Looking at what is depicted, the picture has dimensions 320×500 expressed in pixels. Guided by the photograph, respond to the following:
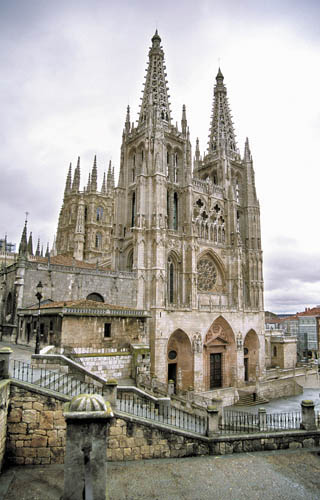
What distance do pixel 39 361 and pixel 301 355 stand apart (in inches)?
2155

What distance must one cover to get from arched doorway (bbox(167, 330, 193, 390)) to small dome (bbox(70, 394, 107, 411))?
2427cm

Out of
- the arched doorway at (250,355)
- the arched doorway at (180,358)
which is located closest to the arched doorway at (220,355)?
the arched doorway at (180,358)

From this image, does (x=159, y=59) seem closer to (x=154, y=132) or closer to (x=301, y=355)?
(x=154, y=132)

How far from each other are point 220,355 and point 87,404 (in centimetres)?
2935

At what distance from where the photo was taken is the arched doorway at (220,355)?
31.0m

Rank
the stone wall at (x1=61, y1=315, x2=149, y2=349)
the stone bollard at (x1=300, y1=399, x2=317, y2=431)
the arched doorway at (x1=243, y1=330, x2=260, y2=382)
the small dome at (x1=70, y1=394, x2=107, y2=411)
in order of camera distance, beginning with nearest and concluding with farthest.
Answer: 1. the small dome at (x1=70, y1=394, x2=107, y2=411)
2. the stone bollard at (x1=300, y1=399, x2=317, y2=431)
3. the stone wall at (x1=61, y1=315, x2=149, y2=349)
4. the arched doorway at (x1=243, y1=330, x2=260, y2=382)

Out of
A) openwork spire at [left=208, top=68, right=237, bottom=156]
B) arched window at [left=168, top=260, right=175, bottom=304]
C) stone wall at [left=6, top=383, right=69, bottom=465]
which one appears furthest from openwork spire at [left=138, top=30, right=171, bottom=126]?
stone wall at [left=6, top=383, right=69, bottom=465]

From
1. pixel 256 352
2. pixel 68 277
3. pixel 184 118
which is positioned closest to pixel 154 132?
pixel 184 118

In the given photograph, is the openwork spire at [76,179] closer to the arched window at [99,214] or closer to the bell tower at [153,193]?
the arched window at [99,214]

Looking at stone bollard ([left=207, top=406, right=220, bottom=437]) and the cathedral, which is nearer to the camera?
stone bollard ([left=207, top=406, right=220, bottom=437])

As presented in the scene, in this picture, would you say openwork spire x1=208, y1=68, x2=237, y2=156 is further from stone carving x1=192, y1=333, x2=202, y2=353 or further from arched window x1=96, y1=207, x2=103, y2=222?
stone carving x1=192, y1=333, x2=202, y2=353

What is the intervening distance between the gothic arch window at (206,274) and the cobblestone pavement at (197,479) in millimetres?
23419

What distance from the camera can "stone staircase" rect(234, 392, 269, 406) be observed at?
28.1m

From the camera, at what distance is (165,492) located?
777 cm
